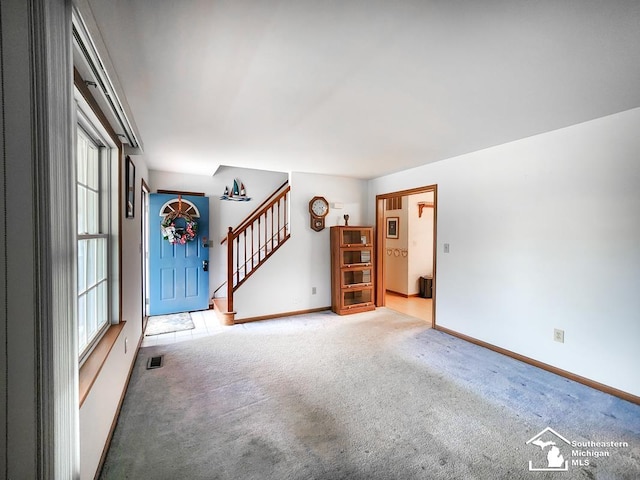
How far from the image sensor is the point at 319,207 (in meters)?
4.82

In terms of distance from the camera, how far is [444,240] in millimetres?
3881

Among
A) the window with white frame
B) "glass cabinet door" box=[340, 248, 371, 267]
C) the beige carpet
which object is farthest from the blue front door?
the window with white frame

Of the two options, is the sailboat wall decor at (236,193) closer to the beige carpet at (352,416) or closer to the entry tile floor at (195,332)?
the entry tile floor at (195,332)

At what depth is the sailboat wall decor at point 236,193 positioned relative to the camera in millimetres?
4867

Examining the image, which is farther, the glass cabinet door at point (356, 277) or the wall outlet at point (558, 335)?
the glass cabinet door at point (356, 277)

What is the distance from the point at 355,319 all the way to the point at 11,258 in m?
4.07

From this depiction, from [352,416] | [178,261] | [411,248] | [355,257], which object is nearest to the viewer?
[352,416]

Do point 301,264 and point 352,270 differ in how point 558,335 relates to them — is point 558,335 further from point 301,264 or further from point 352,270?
point 301,264

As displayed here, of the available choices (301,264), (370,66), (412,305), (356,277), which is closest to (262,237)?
(301,264)

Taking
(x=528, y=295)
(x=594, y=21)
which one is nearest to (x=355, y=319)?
(x=528, y=295)

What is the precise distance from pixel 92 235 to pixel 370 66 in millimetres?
2024

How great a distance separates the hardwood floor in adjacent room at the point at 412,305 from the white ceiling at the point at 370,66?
2846 mm

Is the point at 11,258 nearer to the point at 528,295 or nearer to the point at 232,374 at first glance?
the point at 232,374

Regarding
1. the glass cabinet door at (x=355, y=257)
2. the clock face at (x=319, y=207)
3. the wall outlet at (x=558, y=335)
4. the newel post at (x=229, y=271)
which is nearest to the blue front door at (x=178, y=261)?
the newel post at (x=229, y=271)
